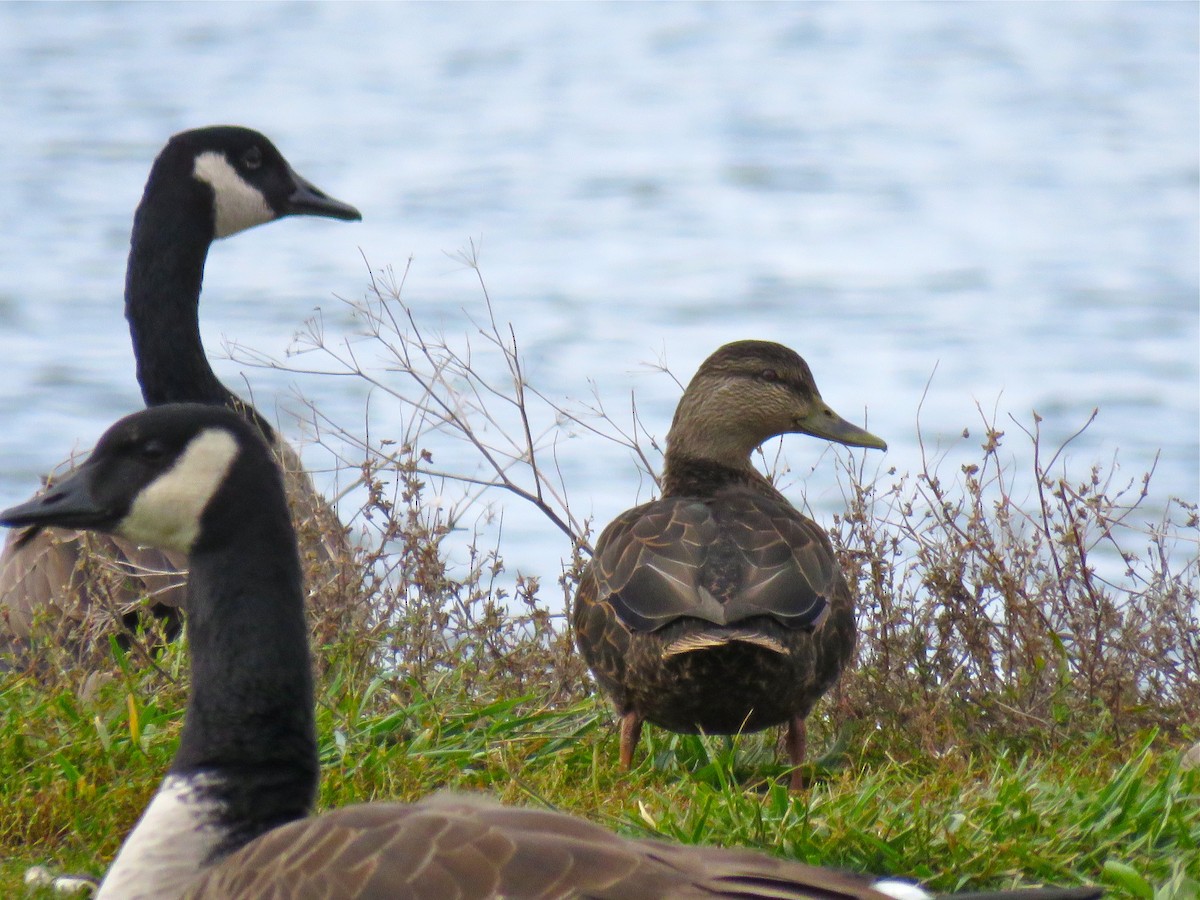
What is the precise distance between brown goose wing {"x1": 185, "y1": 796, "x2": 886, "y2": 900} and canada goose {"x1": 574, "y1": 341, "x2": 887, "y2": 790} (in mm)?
1958

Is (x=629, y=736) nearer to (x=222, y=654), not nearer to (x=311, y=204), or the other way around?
(x=222, y=654)

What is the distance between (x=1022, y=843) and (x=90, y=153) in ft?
75.5

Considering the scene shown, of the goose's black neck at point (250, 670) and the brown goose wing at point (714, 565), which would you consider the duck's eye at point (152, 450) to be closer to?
the goose's black neck at point (250, 670)

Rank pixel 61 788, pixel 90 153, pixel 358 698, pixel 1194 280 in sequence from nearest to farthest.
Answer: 1. pixel 61 788
2. pixel 358 698
3. pixel 1194 280
4. pixel 90 153

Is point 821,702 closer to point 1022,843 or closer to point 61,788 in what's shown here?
point 1022,843

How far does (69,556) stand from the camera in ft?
21.9

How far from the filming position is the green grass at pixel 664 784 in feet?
13.4

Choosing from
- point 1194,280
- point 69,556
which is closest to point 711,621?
point 69,556

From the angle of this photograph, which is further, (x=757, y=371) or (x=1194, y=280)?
(x=1194, y=280)

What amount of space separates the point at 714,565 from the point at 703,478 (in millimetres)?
941

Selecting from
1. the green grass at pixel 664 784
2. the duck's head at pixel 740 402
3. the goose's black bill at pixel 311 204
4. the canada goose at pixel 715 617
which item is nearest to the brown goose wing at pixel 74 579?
the green grass at pixel 664 784

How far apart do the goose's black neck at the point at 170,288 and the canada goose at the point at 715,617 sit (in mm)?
Result: 2086

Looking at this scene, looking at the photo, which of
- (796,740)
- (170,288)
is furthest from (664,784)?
(170,288)

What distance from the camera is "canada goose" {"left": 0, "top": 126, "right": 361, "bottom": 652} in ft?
21.4
